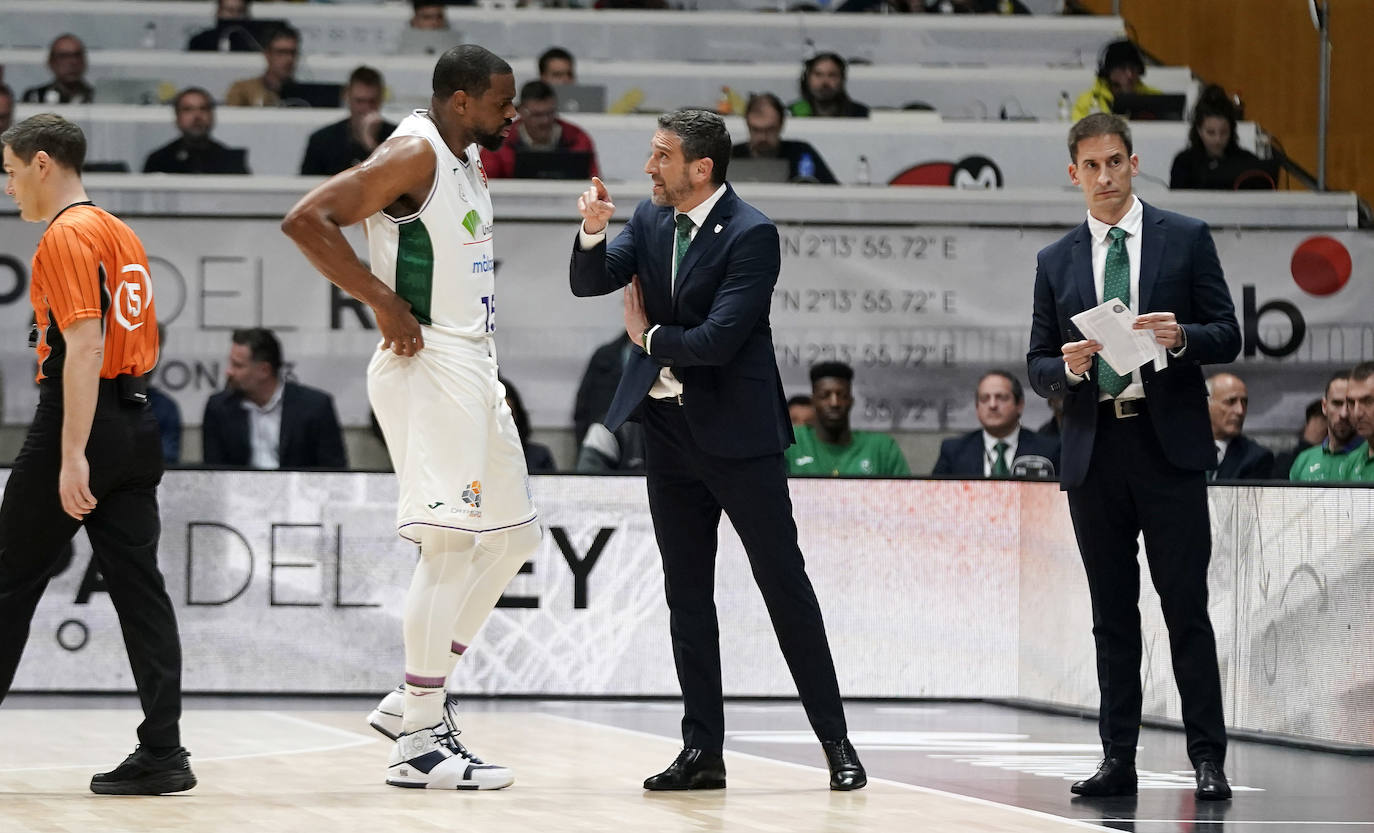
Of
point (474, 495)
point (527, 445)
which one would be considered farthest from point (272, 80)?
point (474, 495)

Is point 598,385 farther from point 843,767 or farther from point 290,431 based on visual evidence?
point 843,767

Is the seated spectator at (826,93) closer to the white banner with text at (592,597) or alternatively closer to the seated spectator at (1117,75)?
the seated spectator at (1117,75)

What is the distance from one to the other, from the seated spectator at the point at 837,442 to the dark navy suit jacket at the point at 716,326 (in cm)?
401

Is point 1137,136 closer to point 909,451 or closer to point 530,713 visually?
point 909,451

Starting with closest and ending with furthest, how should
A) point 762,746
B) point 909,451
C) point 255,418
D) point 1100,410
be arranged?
point 1100,410 < point 762,746 < point 255,418 < point 909,451

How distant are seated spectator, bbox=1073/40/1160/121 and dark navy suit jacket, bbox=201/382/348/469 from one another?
5.78 metres

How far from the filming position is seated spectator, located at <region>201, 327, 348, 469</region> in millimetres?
9078

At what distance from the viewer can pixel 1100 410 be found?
5.23 m

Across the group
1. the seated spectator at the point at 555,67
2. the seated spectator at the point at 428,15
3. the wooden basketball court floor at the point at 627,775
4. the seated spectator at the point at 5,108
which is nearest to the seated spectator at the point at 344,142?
the seated spectator at the point at 555,67

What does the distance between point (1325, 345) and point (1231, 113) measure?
6.68ft

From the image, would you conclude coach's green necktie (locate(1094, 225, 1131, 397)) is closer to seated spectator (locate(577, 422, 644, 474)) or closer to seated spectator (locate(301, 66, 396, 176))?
seated spectator (locate(577, 422, 644, 474))

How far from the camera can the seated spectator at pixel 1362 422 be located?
7929mm

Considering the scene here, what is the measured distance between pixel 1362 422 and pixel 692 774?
423 centimetres

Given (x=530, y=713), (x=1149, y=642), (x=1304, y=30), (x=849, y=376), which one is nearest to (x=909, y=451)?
(x=849, y=376)
